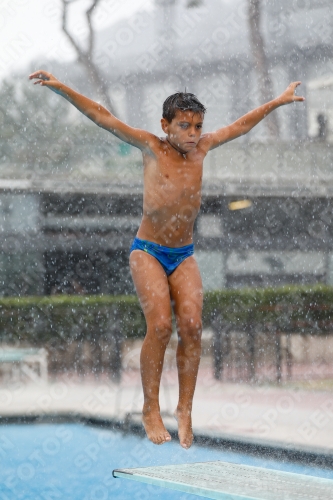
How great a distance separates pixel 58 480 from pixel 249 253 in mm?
4601

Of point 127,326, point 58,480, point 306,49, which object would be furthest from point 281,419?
point 306,49

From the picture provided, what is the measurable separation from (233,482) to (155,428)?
0.52 m

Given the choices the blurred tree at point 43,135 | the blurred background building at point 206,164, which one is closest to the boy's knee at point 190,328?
the blurred background building at point 206,164

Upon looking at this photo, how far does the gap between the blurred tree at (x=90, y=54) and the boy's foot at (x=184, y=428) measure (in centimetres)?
782

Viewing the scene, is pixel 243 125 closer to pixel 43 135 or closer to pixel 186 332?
pixel 186 332

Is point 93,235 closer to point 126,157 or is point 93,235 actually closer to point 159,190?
point 126,157

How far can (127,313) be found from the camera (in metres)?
10.2

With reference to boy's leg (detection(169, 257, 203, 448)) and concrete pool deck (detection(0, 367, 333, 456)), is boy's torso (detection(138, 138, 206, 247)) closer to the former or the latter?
boy's leg (detection(169, 257, 203, 448))

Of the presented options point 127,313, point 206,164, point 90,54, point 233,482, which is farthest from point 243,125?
point 90,54

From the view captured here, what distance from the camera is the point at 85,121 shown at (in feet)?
38.6

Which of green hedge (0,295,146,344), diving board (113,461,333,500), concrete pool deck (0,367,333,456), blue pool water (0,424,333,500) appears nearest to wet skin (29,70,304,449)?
diving board (113,461,333,500)

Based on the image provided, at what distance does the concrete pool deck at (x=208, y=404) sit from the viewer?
30.0 feet

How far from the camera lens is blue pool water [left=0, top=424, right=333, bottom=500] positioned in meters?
7.32

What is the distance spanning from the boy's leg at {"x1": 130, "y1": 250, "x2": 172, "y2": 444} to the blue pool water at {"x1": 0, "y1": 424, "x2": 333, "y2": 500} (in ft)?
12.7
